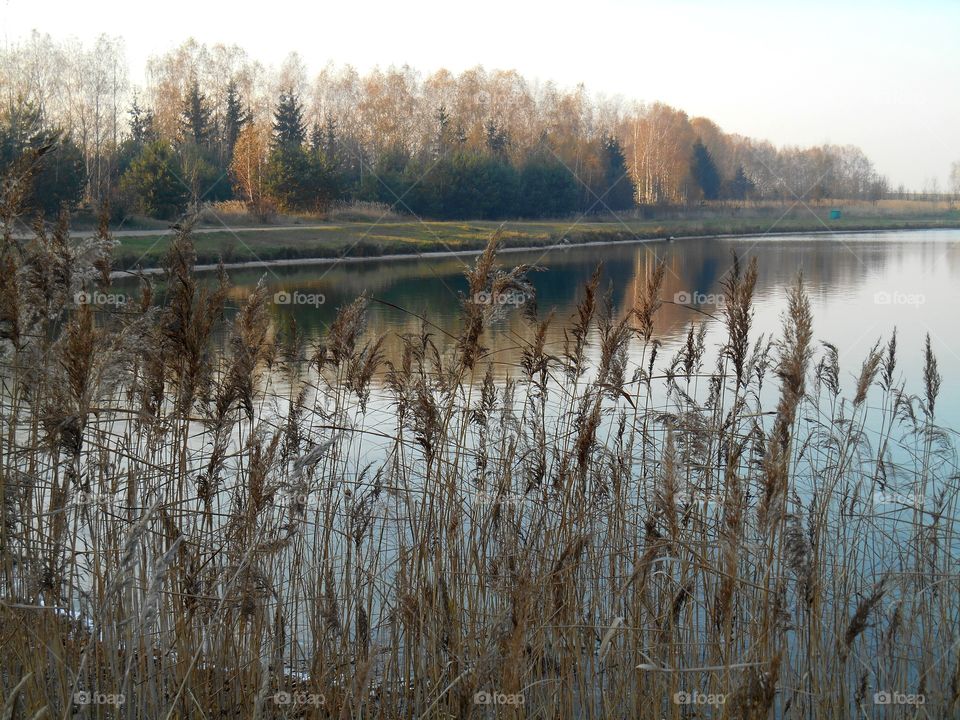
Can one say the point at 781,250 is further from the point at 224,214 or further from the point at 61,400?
the point at 61,400

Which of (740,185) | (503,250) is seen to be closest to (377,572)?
(503,250)

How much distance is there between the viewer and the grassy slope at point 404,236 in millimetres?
26562

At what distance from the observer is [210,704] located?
10.4 ft

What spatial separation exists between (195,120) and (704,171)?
39.5 metres

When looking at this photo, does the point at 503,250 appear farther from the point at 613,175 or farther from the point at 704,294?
the point at 613,175

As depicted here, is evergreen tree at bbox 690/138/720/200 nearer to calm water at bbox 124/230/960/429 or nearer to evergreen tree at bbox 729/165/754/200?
evergreen tree at bbox 729/165/754/200

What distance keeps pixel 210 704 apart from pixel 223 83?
2156 inches

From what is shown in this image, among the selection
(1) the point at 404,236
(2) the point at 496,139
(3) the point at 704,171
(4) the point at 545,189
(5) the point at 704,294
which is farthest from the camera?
(3) the point at 704,171

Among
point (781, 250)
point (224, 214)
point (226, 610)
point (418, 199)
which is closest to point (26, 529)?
point (226, 610)

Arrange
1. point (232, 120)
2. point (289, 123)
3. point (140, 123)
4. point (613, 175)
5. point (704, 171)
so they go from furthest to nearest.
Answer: point (704, 171) < point (613, 175) < point (232, 120) < point (140, 123) < point (289, 123)

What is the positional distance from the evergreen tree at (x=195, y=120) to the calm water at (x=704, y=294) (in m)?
17.3

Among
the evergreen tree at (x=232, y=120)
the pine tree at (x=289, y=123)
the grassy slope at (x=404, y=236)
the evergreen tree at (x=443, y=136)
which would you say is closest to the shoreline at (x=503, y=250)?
the grassy slope at (x=404, y=236)

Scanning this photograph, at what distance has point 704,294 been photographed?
772 inches

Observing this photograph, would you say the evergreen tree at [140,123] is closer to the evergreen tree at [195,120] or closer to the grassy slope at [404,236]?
the evergreen tree at [195,120]
